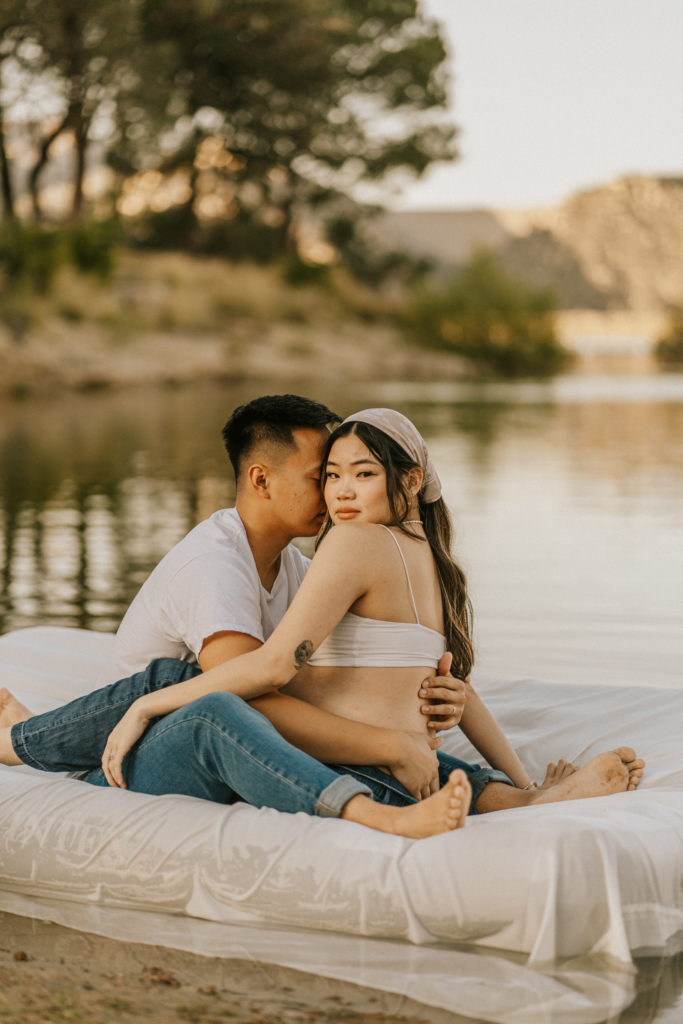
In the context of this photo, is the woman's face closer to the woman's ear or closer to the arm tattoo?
the woman's ear

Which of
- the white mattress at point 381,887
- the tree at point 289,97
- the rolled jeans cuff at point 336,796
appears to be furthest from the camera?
the tree at point 289,97

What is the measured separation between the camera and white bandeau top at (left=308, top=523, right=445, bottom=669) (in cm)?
285

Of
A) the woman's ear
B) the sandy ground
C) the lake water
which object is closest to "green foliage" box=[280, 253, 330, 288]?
the lake water

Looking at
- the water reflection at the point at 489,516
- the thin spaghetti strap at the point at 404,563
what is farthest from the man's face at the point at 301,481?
the water reflection at the point at 489,516

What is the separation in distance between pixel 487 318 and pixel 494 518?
2303 cm

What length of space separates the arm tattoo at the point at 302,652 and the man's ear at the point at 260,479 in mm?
432

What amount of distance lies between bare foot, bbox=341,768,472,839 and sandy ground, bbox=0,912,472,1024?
1.06 feet

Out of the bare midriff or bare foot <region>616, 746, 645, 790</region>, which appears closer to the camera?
the bare midriff

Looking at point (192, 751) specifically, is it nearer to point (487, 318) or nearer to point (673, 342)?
point (487, 318)

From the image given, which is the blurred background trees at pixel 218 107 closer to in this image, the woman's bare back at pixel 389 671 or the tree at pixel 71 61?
the tree at pixel 71 61

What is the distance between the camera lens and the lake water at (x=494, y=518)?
5535 mm

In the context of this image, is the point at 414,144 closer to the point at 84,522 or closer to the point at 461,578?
the point at 84,522

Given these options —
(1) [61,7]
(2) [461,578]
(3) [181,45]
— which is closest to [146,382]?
(1) [61,7]

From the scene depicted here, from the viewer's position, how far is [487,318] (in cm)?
3147
